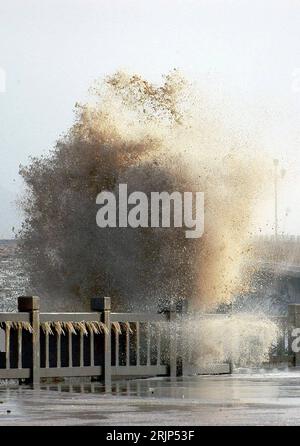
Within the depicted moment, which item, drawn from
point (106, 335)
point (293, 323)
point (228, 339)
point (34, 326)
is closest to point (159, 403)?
point (34, 326)

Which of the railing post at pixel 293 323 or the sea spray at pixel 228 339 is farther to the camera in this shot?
the railing post at pixel 293 323

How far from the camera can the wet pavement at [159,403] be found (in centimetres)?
1636

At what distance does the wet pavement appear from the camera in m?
16.4

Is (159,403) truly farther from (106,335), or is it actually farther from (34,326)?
(106,335)

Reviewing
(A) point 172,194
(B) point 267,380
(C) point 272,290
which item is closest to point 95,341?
(B) point 267,380

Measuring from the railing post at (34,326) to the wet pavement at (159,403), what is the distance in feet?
1.19

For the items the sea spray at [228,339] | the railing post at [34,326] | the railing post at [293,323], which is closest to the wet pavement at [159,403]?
the railing post at [34,326]

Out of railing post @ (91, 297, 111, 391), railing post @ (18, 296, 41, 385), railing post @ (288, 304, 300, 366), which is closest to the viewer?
railing post @ (18, 296, 41, 385)

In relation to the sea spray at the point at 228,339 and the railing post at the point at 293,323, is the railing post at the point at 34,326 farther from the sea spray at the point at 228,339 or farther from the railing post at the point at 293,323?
the railing post at the point at 293,323

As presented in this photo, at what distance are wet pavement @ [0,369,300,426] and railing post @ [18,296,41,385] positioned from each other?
14.3 inches

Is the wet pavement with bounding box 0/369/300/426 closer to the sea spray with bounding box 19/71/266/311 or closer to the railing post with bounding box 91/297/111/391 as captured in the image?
the railing post with bounding box 91/297/111/391

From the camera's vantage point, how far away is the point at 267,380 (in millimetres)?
26578

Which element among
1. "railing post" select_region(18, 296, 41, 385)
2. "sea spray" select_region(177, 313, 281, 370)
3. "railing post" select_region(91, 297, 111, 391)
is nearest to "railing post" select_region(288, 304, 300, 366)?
"sea spray" select_region(177, 313, 281, 370)
